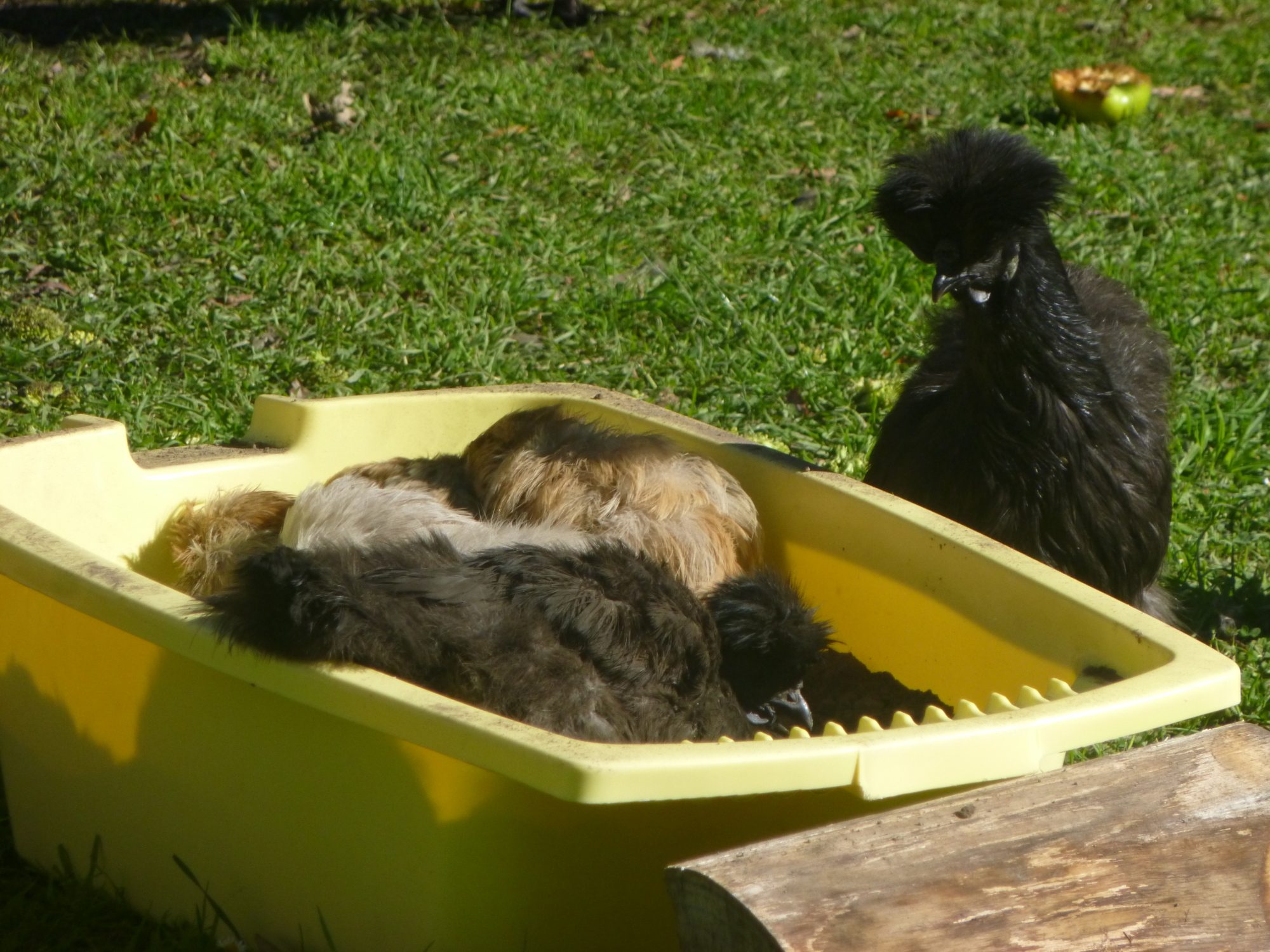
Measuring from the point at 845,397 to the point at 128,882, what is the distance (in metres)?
2.95

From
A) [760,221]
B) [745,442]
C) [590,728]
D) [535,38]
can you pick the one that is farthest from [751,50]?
[590,728]

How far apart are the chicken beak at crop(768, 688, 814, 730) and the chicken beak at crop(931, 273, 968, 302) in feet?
3.04

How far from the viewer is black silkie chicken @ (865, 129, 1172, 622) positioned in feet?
10.8

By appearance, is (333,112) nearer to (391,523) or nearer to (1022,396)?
(391,523)

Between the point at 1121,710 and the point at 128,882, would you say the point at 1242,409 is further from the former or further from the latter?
the point at 128,882

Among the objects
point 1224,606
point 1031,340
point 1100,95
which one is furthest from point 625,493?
point 1100,95

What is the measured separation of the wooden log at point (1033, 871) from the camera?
194 cm

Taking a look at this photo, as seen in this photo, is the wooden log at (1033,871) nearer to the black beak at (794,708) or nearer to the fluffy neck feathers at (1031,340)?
the black beak at (794,708)

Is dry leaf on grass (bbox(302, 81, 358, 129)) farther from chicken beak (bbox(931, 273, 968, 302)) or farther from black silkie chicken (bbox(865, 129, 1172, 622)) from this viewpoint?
chicken beak (bbox(931, 273, 968, 302))

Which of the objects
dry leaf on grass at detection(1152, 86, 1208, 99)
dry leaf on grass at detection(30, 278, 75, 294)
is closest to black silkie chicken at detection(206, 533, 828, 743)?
dry leaf on grass at detection(30, 278, 75, 294)

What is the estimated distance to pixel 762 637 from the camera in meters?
2.86

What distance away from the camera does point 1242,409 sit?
5004mm

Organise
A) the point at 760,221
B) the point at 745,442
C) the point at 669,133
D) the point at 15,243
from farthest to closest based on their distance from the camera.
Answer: the point at 669,133
the point at 760,221
the point at 15,243
the point at 745,442

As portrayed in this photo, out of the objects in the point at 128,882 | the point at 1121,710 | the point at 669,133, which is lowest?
the point at 128,882
